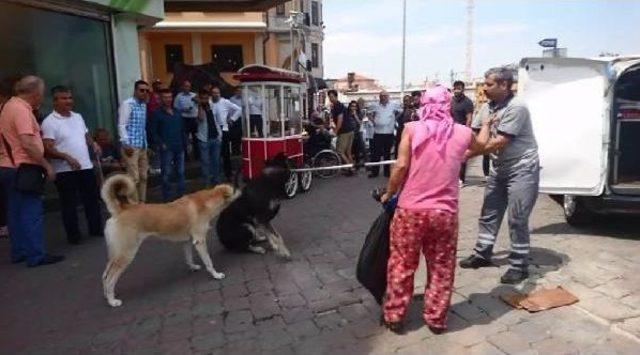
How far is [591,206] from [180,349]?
4777 millimetres

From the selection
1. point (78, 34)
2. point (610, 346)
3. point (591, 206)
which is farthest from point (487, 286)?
point (78, 34)

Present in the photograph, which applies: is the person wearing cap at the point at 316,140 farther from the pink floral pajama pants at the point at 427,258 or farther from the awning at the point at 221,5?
the pink floral pajama pants at the point at 427,258

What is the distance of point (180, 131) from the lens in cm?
823

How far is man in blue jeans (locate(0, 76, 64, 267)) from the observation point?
516 cm

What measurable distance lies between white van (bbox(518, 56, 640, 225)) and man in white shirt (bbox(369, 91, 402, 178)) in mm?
5098

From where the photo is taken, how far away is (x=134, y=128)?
7.37m

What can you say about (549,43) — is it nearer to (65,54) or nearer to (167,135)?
(167,135)

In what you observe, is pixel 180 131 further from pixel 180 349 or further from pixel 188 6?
pixel 188 6

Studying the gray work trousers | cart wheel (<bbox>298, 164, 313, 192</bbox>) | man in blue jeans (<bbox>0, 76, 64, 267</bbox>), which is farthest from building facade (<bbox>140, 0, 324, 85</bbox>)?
the gray work trousers

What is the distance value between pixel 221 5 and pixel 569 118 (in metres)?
9.57

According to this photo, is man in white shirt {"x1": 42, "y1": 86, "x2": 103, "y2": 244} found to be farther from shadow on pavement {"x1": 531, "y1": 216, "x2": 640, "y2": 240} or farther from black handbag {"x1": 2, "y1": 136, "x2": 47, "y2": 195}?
shadow on pavement {"x1": 531, "y1": 216, "x2": 640, "y2": 240}

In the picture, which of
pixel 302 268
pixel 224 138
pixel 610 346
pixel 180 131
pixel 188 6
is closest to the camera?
pixel 610 346

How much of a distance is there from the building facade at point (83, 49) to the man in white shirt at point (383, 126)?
16.1 feet

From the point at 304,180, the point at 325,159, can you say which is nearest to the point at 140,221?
the point at 304,180
